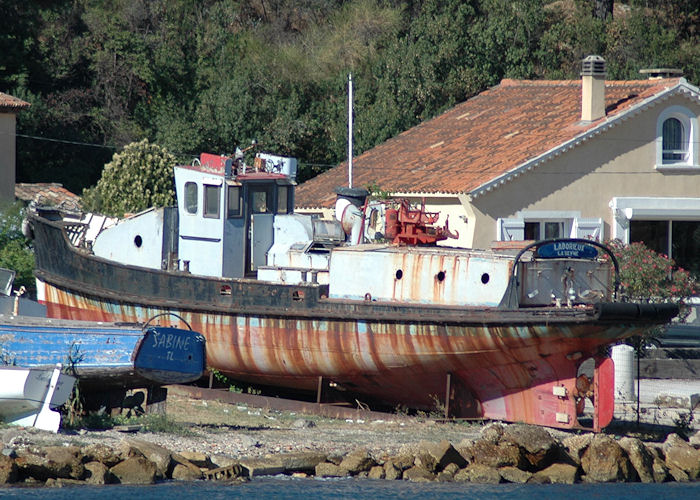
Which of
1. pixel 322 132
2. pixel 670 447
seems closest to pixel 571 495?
pixel 670 447

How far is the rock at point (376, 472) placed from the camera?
15.7 metres

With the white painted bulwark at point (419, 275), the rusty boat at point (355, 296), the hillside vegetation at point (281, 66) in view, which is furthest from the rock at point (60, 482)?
the hillside vegetation at point (281, 66)

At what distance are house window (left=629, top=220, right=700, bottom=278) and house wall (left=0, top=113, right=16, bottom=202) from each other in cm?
1751

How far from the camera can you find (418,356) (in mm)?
18703

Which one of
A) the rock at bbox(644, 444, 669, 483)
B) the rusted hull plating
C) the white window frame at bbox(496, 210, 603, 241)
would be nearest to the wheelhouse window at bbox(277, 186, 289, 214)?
the rusted hull plating

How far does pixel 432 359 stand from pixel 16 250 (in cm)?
1260

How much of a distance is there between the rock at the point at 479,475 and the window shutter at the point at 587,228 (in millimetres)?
12654

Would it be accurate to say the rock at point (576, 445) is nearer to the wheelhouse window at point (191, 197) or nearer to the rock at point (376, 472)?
the rock at point (376, 472)

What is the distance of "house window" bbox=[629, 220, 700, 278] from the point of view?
1189 inches

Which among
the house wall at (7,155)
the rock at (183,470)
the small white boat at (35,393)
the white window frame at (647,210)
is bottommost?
the rock at (183,470)

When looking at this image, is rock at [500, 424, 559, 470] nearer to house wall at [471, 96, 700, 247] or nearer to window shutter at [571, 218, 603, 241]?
house wall at [471, 96, 700, 247]

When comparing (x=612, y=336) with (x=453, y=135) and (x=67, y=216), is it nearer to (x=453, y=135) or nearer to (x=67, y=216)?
(x=67, y=216)

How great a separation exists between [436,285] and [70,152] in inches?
929

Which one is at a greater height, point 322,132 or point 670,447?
point 322,132
